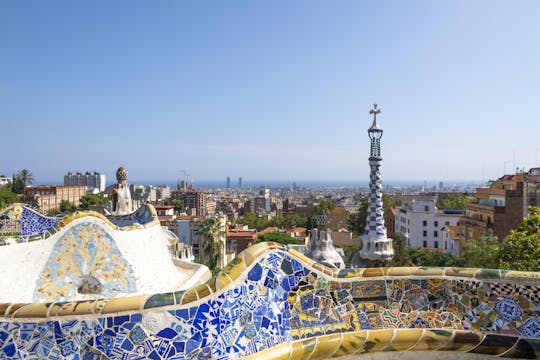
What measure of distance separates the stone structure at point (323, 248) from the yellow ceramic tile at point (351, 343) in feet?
30.9

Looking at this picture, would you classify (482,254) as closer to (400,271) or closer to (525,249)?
(525,249)

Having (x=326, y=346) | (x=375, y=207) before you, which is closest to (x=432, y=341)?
(x=326, y=346)

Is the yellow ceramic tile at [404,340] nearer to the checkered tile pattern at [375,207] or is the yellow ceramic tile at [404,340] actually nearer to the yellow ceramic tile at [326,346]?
the yellow ceramic tile at [326,346]

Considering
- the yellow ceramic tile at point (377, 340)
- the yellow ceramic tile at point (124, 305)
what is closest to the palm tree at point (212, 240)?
the yellow ceramic tile at point (377, 340)

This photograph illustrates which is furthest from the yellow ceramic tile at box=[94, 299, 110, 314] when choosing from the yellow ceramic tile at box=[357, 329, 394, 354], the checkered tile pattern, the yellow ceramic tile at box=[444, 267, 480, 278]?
the checkered tile pattern

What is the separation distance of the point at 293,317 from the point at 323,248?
989 centimetres

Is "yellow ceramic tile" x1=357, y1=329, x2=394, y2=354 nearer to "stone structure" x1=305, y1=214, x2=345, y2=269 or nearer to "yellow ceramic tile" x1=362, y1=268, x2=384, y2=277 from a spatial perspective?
"yellow ceramic tile" x1=362, y1=268, x2=384, y2=277

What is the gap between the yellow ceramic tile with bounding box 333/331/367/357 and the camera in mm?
2996

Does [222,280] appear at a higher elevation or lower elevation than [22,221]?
higher

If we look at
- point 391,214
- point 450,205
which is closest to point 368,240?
point 391,214

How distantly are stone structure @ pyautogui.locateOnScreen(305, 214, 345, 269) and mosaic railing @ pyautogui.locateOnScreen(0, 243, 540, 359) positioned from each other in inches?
360

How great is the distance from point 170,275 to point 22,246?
311 cm

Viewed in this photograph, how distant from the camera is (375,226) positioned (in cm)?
1323

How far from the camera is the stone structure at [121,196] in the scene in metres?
13.3
